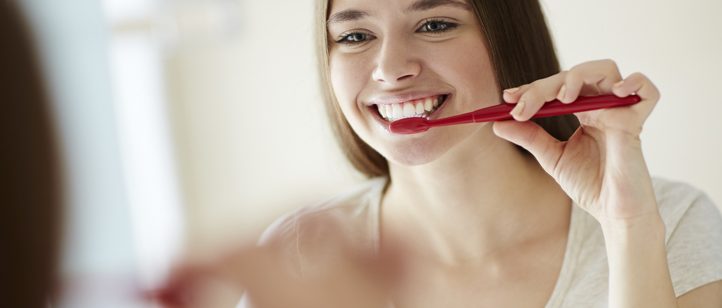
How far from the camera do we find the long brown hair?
36.4 inches

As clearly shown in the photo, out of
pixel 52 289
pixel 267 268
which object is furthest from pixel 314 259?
pixel 52 289

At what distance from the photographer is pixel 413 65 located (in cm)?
89

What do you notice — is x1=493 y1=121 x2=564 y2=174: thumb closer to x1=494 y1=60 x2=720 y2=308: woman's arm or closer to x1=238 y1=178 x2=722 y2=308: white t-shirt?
x1=494 y1=60 x2=720 y2=308: woman's arm

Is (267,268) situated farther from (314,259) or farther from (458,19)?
(458,19)

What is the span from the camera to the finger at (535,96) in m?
0.70

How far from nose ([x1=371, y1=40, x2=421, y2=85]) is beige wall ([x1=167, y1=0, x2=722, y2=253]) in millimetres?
565

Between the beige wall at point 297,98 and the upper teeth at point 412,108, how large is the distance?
52 centimetres

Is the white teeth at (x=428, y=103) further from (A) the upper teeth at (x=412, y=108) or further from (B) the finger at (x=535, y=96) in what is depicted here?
(B) the finger at (x=535, y=96)

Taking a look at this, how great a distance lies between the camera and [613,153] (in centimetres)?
76

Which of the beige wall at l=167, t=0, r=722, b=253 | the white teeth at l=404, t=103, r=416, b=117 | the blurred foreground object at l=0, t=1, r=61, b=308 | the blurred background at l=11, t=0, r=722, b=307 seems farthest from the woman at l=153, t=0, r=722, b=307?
the blurred background at l=11, t=0, r=722, b=307

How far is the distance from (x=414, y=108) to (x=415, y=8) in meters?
0.11

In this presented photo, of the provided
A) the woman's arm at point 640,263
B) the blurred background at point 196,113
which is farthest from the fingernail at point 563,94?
the blurred background at point 196,113

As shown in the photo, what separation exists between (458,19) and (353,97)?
15cm

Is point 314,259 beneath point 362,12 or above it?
beneath
